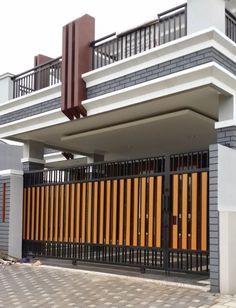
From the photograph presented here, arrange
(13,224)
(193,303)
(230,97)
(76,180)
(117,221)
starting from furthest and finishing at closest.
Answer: (13,224), (76,180), (117,221), (230,97), (193,303)

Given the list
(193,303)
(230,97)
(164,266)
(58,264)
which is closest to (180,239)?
(164,266)

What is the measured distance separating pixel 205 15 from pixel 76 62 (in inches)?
122

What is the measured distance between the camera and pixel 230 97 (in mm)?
7863

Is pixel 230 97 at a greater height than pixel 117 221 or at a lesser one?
greater

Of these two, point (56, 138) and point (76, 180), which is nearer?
point (76, 180)

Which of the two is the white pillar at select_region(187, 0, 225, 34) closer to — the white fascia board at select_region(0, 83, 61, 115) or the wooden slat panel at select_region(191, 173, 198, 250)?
the wooden slat panel at select_region(191, 173, 198, 250)

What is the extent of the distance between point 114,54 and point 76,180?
3.05m

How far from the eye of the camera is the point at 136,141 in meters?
12.1

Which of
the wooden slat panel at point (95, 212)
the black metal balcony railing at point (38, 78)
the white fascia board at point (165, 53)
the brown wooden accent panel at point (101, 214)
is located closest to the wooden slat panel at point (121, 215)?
the brown wooden accent panel at point (101, 214)

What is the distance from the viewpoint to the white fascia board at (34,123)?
10.2 m

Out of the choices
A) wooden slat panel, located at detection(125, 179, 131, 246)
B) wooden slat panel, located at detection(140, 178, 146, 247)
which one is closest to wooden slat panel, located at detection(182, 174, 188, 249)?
wooden slat panel, located at detection(140, 178, 146, 247)

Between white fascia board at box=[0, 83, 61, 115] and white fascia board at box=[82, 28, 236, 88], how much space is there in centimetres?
111

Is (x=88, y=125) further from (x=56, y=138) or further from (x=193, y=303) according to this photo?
(x=193, y=303)

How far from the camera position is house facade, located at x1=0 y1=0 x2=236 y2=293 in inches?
297
